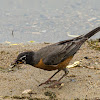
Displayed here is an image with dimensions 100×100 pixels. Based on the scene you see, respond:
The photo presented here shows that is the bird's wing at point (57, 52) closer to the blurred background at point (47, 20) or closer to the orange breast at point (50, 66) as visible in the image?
the orange breast at point (50, 66)

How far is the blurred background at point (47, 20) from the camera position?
10.0m

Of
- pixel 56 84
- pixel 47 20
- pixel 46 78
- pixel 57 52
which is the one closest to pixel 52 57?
pixel 57 52

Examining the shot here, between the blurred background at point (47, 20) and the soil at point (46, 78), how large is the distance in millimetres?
2264

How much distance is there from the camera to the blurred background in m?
10.0

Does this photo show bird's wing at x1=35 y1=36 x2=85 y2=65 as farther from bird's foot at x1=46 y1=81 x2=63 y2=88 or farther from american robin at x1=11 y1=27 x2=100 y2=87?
bird's foot at x1=46 y1=81 x2=63 y2=88

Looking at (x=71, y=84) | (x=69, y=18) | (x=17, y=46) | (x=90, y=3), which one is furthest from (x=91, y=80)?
(x=90, y=3)

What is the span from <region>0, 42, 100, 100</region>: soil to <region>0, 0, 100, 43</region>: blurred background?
89.1 inches

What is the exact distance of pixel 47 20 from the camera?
37.3 feet

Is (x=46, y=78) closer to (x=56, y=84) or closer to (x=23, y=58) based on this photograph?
(x=56, y=84)

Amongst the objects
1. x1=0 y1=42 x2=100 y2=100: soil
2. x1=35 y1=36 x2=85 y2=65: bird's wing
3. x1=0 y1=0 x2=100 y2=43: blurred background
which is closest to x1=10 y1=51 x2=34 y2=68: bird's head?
x1=35 y1=36 x2=85 y2=65: bird's wing

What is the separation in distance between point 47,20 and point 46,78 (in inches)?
213

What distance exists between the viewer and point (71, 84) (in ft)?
19.2

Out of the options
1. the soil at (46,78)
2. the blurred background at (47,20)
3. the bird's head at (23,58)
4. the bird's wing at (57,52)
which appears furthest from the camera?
the blurred background at (47,20)

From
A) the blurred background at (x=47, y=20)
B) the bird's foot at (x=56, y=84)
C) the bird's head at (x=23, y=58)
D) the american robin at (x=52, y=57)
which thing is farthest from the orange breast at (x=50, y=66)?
the blurred background at (x=47, y=20)
